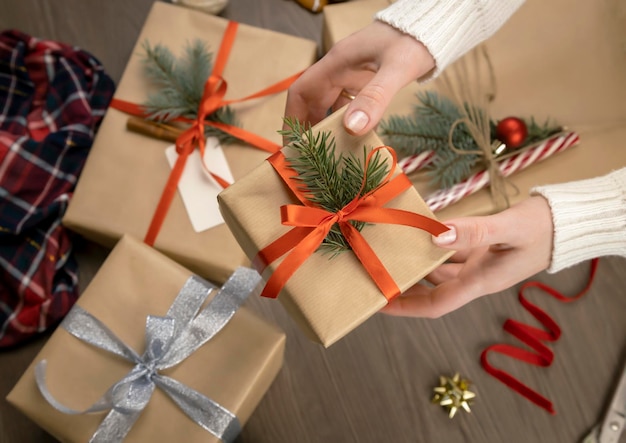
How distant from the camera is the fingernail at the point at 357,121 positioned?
0.52 m

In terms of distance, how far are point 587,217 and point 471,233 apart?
22cm

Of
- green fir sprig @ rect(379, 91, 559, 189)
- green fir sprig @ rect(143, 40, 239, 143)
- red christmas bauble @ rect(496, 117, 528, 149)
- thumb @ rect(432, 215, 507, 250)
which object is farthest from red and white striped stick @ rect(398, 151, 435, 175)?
green fir sprig @ rect(143, 40, 239, 143)

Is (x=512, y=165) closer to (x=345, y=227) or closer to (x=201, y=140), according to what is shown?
(x=345, y=227)

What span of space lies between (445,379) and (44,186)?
891 millimetres

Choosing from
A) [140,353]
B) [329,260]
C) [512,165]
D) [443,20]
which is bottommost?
[140,353]

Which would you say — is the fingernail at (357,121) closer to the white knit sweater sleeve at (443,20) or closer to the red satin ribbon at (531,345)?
the white knit sweater sleeve at (443,20)

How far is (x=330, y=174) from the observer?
503mm

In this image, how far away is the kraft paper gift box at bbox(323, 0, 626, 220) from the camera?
2.72 ft

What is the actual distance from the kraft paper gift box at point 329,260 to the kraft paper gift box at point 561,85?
314mm

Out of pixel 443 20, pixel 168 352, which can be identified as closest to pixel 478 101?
pixel 443 20

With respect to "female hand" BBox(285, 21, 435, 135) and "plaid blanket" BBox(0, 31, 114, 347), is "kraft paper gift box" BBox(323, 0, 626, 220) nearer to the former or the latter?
"female hand" BBox(285, 21, 435, 135)

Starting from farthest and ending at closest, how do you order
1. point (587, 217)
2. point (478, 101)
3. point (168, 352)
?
point (478, 101), point (168, 352), point (587, 217)

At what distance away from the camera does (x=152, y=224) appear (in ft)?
2.89

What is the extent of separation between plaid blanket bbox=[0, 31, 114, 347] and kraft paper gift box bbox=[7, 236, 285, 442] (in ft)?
0.60
